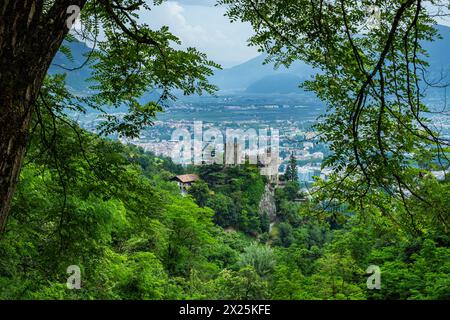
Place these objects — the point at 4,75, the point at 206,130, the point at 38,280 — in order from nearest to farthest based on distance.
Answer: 1. the point at 4,75
2. the point at 38,280
3. the point at 206,130

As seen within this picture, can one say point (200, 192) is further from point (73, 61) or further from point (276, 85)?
point (276, 85)

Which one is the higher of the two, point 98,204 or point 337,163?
point 337,163

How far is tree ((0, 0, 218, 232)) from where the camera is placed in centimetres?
137

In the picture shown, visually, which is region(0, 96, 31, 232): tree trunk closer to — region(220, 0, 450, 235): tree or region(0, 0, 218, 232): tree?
region(0, 0, 218, 232): tree

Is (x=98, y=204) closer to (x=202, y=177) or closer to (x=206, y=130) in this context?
(x=202, y=177)

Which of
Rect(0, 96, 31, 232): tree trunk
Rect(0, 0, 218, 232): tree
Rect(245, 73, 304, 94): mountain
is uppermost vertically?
Rect(245, 73, 304, 94): mountain

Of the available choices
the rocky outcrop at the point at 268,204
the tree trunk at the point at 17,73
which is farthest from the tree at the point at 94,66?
the rocky outcrop at the point at 268,204

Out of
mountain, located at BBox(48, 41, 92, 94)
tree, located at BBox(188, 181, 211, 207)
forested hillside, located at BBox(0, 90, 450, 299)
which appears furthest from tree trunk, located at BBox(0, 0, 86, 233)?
tree, located at BBox(188, 181, 211, 207)

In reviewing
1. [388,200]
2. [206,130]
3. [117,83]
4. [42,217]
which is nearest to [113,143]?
[117,83]

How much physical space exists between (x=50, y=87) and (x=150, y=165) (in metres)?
42.7

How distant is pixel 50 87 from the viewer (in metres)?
3.11

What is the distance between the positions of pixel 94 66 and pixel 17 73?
185cm

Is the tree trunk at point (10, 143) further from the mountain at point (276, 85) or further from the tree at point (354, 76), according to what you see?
the mountain at point (276, 85)

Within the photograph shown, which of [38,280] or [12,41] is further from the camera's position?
[38,280]
